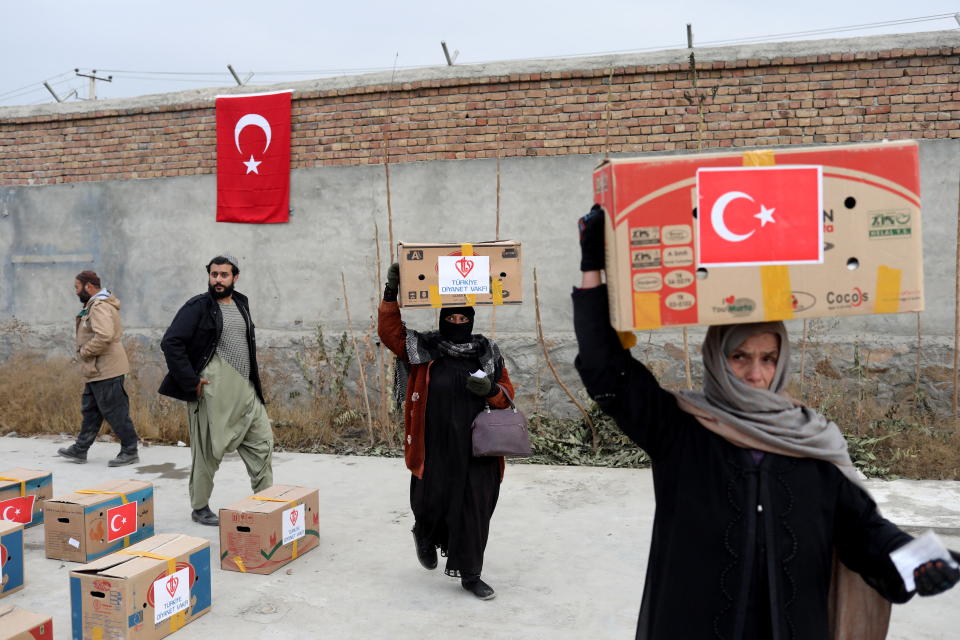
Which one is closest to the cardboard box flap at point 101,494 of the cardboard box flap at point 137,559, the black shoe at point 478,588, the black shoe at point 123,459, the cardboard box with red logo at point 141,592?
the cardboard box flap at point 137,559

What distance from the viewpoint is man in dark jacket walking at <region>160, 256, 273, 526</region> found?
17.5ft

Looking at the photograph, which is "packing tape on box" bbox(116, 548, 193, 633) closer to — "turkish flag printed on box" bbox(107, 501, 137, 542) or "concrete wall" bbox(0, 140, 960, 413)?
"turkish flag printed on box" bbox(107, 501, 137, 542)

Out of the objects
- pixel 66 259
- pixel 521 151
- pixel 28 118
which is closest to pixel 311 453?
pixel 521 151

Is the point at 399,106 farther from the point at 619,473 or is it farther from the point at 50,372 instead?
the point at 50,372

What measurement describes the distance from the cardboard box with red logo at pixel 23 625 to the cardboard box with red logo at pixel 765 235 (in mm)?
2857

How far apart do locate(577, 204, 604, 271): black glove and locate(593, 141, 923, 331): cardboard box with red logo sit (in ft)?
0.20

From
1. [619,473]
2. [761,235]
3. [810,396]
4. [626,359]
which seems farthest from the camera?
[810,396]

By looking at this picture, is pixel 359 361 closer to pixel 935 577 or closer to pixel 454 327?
pixel 454 327

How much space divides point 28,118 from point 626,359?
404 inches

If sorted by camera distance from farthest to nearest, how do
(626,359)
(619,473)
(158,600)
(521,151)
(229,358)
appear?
(521,151) → (619,473) → (229,358) → (158,600) → (626,359)

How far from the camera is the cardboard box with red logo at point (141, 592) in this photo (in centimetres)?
364

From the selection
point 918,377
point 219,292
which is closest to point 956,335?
point 918,377

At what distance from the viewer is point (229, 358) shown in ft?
18.1

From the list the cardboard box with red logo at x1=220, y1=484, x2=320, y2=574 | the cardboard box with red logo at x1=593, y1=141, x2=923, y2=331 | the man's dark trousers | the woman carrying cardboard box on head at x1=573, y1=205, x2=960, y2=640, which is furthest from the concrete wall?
the cardboard box with red logo at x1=593, y1=141, x2=923, y2=331
